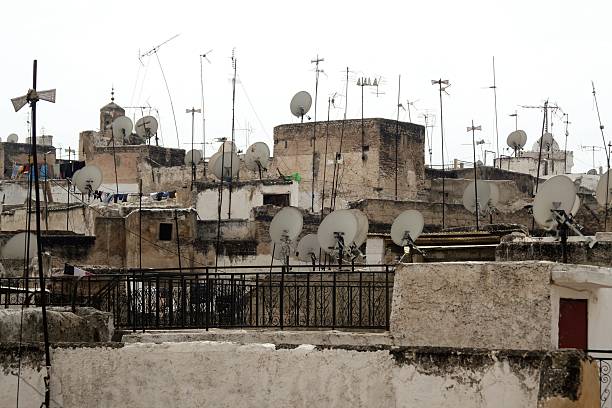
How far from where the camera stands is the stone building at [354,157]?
1676 inches

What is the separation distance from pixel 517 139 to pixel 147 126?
14743 millimetres

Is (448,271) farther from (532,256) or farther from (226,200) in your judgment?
(226,200)

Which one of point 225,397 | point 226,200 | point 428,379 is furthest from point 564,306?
point 226,200

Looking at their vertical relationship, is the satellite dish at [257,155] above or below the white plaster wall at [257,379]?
above

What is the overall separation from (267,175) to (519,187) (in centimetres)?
943

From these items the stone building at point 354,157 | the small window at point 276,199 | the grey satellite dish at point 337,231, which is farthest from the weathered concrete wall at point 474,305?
the stone building at point 354,157

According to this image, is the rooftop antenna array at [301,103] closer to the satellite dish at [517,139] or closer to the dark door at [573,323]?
the satellite dish at [517,139]

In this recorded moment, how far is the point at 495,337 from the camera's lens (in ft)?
40.1

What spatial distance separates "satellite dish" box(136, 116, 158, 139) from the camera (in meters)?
47.7

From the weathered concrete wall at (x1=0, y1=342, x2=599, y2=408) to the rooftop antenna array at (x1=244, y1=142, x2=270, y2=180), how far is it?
2839cm

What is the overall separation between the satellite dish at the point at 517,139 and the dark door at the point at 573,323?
3394 cm

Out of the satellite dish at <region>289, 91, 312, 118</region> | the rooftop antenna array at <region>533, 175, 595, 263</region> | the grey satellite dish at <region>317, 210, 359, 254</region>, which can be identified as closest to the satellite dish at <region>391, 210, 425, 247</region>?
the grey satellite dish at <region>317, 210, 359, 254</region>

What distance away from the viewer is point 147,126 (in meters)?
47.6

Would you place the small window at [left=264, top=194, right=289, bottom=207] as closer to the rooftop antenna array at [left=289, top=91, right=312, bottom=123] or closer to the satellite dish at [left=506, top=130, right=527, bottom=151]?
the rooftop antenna array at [left=289, top=91, right=312, bottom=123]
